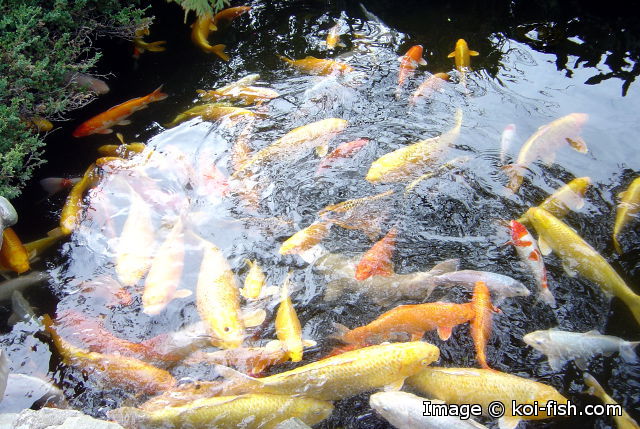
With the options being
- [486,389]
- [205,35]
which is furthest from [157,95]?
[486,389]

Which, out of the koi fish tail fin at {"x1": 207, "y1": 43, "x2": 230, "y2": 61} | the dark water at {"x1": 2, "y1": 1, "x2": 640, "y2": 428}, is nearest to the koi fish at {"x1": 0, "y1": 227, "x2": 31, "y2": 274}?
the dark water at {"x1": 2, "y1": 1, "x2": 640, "y2": 428}

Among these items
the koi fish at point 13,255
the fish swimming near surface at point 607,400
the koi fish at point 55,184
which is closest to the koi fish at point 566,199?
the fish swimming near surface at point 607,400

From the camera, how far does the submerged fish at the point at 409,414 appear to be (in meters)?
2.85

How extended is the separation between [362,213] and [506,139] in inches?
74.4

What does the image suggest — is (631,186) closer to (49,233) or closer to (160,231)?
(160,231)

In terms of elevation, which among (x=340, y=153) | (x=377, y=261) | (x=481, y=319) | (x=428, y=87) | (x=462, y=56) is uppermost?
(x=462, y=56)

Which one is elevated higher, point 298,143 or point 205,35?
point 205,35

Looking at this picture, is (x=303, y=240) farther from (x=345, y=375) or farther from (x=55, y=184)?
(x=55, y=184)

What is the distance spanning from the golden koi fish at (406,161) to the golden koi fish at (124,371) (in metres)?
2.67

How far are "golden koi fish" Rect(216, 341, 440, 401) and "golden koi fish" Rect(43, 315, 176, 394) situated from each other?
0.57 metres

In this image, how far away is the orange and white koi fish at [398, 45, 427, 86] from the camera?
632cm

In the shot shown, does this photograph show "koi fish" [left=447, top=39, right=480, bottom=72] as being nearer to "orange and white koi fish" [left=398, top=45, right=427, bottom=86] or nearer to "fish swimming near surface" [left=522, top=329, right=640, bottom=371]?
"orange and white koi fish" [left=398, top=45, right=427, bottom=86]

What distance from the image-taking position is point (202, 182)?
5191 mm

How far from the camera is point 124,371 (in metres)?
3.48
